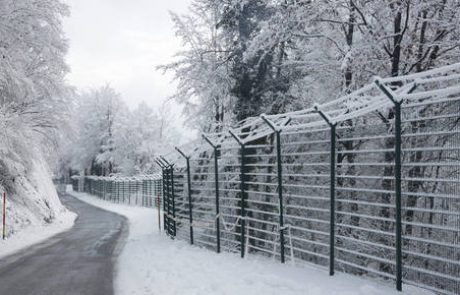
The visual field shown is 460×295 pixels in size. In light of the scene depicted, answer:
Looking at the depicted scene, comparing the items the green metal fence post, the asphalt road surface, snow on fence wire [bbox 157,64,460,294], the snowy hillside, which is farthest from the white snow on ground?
the snowy hillside

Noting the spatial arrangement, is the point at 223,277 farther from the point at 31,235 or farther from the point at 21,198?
the point at 21,198

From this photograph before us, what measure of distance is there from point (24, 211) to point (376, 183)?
1635cm

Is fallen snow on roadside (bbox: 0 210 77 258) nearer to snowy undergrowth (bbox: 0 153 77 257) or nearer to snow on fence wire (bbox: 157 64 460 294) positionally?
snowy undergrowth (bbox: 0 153 77 257)

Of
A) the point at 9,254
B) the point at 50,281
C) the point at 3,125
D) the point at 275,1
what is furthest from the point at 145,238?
the point at 275,1

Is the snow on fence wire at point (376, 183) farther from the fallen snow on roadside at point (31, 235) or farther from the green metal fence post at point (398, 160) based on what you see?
the fallen snow on roadside at point (31, 235)

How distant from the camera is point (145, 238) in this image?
626 inches

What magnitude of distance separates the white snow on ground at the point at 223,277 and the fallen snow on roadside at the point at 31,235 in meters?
4.92

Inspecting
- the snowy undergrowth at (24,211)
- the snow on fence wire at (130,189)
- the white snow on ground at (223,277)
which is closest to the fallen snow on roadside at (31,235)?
the snowy undergrowth at (24,211)

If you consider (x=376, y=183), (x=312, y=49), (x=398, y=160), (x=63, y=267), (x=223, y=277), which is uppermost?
(x=312, y=49)

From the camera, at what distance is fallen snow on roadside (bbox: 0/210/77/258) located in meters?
14.5

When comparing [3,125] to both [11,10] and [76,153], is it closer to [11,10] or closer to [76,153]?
[11,10]

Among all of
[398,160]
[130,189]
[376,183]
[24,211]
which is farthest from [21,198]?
[130,189]

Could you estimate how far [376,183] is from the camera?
9.50m

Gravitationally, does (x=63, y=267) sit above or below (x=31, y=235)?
above
